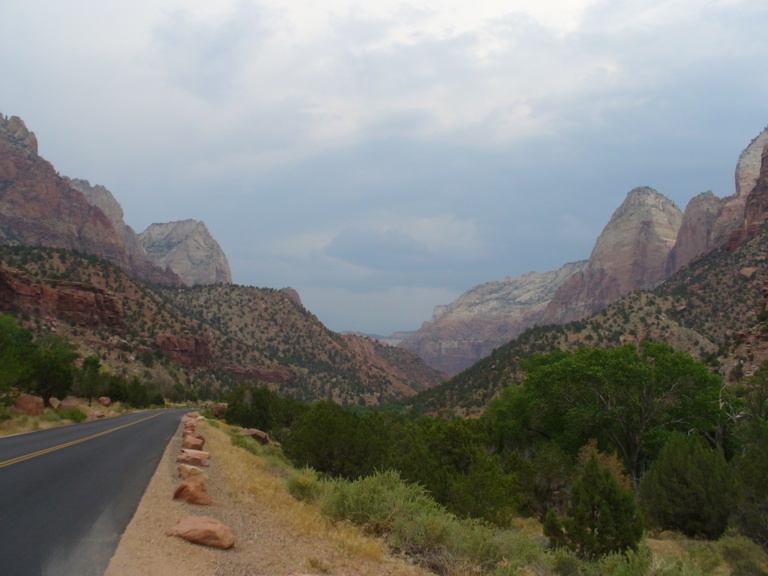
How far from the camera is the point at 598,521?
15.2 m

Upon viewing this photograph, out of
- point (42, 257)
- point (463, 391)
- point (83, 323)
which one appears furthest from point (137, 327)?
point (463, 391)

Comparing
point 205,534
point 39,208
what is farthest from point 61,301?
point 39,208

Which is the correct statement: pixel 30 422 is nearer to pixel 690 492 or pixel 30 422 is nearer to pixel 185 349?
pixel 690 492

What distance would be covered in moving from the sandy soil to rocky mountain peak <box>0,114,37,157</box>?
196 metres

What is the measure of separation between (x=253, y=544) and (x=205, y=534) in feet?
2.74

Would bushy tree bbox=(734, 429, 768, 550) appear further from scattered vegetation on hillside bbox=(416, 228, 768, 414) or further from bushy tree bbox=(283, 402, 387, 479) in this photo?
scattered vegetation on hillside bbox=(416, 228, 768, 414)

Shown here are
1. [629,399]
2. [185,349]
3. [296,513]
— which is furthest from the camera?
[185,349]

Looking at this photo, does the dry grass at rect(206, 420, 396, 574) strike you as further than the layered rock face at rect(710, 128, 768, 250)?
No

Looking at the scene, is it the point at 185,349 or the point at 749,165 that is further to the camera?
the point at 749,165

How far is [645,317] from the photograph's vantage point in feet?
256

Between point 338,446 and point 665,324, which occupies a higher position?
point 665,324

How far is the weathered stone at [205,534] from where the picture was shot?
8023 mm

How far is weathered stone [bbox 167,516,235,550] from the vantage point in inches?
316

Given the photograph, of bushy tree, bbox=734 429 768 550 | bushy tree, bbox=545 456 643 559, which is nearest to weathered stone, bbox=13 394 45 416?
bushy tree, bbox=545 456 643 559
